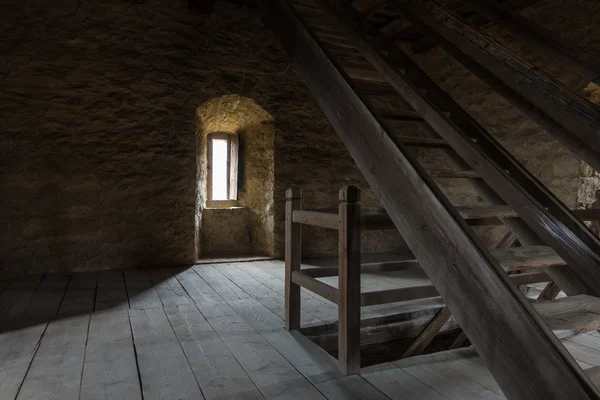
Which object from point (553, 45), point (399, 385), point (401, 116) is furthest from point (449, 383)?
point (553, 45)

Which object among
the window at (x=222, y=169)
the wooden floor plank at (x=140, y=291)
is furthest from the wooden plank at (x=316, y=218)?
the window at (x=222, y=169)

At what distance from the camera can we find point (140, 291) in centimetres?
412

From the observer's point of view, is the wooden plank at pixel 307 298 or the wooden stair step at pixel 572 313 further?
the wooden plank at pixel 307 298

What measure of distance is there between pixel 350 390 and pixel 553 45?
250cm

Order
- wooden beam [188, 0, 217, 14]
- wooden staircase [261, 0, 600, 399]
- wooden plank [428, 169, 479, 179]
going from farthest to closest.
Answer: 1. wooden beam [188, 0, 217, 14]
2. wooden plank [428, 169, 479, 179]
3. wooden staircase [261, 0, 600, 399]

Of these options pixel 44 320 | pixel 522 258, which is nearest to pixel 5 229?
pixel 44 320

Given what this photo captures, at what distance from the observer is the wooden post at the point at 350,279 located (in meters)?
2.38

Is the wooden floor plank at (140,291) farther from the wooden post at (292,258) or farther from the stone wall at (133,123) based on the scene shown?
the wooden post at (292,258)

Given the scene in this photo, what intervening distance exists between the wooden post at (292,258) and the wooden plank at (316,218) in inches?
2.8

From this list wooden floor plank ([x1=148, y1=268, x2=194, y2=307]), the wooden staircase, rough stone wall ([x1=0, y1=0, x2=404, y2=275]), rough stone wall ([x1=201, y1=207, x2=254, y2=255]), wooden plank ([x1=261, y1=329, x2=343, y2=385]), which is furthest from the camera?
rough stone wall ([x1=201, y1=207, x2=254, y2=255])

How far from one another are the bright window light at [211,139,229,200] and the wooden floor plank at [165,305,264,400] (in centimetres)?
348

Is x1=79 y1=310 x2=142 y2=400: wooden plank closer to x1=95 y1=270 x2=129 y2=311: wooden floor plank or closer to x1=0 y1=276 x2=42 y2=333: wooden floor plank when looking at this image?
x1=95 y1=270 x2=129 y2=311: wooden floor plank

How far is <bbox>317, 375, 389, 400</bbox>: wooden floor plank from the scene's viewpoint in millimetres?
2113

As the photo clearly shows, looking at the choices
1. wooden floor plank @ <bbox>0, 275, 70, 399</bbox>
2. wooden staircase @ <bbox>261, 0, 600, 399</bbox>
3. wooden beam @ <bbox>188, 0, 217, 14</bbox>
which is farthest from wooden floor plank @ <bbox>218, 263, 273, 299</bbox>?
wooden beam @ <bbox>188, 0, 217, 14</bbox>
